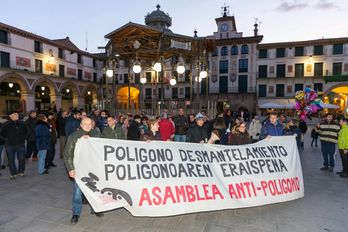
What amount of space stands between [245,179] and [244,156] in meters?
0.52

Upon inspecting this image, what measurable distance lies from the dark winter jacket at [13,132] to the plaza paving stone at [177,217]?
133 centimetres

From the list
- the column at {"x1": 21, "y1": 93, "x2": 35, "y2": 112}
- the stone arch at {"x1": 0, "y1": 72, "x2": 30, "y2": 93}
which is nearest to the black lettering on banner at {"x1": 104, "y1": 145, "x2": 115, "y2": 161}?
the stone arch at {"x1": 0, "y1": 72, "x2": 30, "y2": 93}

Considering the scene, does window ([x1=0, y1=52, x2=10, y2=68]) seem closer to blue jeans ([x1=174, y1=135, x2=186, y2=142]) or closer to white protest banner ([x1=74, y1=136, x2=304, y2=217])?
blue jeans ([x1=174, y1=135, x2=186, y2=142])

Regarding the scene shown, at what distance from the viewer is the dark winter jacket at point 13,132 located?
6255mm

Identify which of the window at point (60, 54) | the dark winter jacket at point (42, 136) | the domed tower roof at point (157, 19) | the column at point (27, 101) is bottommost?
the dark winter jacket at point (42, 136)

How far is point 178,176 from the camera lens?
13.4 ft

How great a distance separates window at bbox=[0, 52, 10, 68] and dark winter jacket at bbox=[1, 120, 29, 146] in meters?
24.9

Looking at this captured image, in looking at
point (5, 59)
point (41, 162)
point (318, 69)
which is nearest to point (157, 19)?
point (5, 59)

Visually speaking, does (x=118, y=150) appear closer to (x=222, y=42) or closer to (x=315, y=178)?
(x=315, y=178)

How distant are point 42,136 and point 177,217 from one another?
4994 mm

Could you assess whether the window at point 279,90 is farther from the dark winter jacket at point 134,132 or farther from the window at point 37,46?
the window at point 37,46

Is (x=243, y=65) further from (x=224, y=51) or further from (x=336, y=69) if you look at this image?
(x=336, y=69)

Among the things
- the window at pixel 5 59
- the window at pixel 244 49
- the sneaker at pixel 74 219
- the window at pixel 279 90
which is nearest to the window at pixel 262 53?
the window at pixel 244 49

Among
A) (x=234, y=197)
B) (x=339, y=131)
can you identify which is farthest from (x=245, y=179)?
(x=339, y=131)
